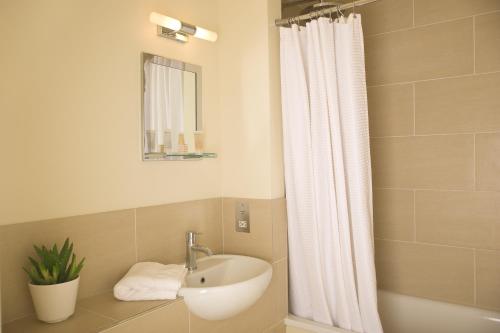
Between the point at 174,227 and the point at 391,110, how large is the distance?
1.58 m

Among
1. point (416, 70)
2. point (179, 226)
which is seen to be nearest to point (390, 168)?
point (416, 70)

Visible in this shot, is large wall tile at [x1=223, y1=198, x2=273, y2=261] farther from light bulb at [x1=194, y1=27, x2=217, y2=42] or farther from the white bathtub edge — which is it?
light bulb at [x1=194, y1=27, x2=217, y2=42]

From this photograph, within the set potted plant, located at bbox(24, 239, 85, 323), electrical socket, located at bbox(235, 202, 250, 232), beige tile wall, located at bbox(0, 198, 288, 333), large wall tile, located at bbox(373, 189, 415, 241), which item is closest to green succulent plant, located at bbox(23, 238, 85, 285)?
potted plant, located at bbox(24, 239, 85, 323)

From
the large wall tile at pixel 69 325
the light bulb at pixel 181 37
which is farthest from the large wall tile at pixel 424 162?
the large wall tile at pixel 69 325

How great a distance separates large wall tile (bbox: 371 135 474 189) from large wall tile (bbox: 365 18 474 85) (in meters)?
0.40

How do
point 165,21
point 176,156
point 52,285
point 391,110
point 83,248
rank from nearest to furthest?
1. point 52,285
2. point 83,248
3. point 165,21
4. point 176,156
5. point 391,110

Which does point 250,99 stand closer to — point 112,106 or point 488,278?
point 112,106

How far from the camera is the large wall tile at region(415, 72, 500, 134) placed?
2.21 meters

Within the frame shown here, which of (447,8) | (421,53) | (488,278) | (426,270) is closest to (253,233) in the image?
(426,270)

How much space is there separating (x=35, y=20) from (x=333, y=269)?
176 centimetres

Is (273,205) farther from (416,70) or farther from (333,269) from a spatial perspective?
(416,70)

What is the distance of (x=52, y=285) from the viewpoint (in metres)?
1.30

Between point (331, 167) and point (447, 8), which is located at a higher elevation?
point (447, 8)

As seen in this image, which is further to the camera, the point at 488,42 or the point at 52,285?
the point at 488,42
